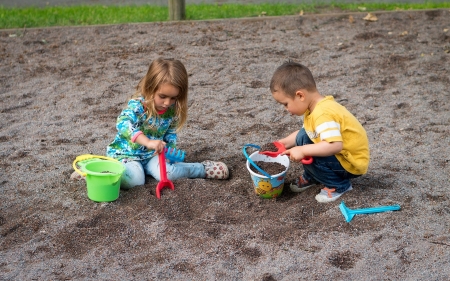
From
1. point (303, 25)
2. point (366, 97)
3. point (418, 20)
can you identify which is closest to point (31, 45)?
point (303, 25)

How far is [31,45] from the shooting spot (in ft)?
19.4

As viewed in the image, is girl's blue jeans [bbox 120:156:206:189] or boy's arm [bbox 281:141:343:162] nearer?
boy's arm [bbox 281:141:343:162]

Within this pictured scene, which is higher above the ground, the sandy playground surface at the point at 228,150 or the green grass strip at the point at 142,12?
the green grass strip at the point at 142,12

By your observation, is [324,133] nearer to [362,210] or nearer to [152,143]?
[362,210]

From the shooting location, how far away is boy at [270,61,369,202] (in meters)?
2.98

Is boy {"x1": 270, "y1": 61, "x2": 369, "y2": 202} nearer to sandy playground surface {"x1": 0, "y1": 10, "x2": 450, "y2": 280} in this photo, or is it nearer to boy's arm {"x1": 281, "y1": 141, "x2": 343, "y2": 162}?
boy's arm {"x1": 281, "y1": 141, "x2": 343, "y2": 162}

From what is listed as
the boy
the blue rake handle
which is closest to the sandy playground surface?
the blue rake handle

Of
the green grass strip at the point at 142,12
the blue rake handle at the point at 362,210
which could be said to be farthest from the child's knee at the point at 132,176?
the green grass strip at the point at 142,12

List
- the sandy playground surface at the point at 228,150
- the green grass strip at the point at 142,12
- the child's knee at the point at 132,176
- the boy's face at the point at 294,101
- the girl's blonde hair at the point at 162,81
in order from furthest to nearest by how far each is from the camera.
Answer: the green grass strip at the point at 142,12, the child's knee at the point at 132,176, the girl's blonde hair at the point at 162,81, the boy's face at the point at 294,101, the sandy playground surface at the point at 228,150

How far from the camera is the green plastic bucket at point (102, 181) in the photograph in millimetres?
3130

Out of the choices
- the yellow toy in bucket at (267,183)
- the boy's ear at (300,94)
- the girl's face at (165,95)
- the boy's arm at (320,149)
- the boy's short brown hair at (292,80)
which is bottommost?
the yellow toy in bucket at (267,183)

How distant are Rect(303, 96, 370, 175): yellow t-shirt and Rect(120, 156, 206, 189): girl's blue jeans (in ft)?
2.51

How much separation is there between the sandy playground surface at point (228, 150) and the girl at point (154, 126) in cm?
14

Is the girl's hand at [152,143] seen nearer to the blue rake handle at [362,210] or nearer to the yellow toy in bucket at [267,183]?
the yellow toy in bucket at [267,183]
